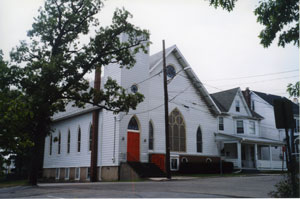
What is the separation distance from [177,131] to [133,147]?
5584 millimetres

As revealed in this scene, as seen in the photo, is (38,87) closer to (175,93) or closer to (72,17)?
(72,17)

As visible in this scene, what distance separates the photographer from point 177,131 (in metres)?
31.2

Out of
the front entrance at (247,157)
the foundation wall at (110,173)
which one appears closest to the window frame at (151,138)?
the foundation wall at (110,173)

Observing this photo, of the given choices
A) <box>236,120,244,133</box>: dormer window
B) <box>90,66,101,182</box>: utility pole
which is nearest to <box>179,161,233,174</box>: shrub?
<box>236,120,244,133</box>: dormer window

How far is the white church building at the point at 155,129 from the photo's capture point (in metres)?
27.4

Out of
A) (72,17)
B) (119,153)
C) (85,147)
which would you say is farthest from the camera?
(85,147)

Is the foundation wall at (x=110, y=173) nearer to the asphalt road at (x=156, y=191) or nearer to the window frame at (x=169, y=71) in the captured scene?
the asphalt road at (x=156, y=191)

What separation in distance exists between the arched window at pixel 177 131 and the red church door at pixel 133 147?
4.03 metres

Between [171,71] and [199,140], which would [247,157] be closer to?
[199,140]

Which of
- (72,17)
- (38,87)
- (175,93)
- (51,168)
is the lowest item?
(51,168)

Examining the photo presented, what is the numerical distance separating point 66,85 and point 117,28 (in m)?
4.49

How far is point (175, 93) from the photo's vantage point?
31.5m

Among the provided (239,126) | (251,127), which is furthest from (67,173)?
(251,127)

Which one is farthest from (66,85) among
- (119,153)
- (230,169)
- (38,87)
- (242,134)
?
(242,134)
